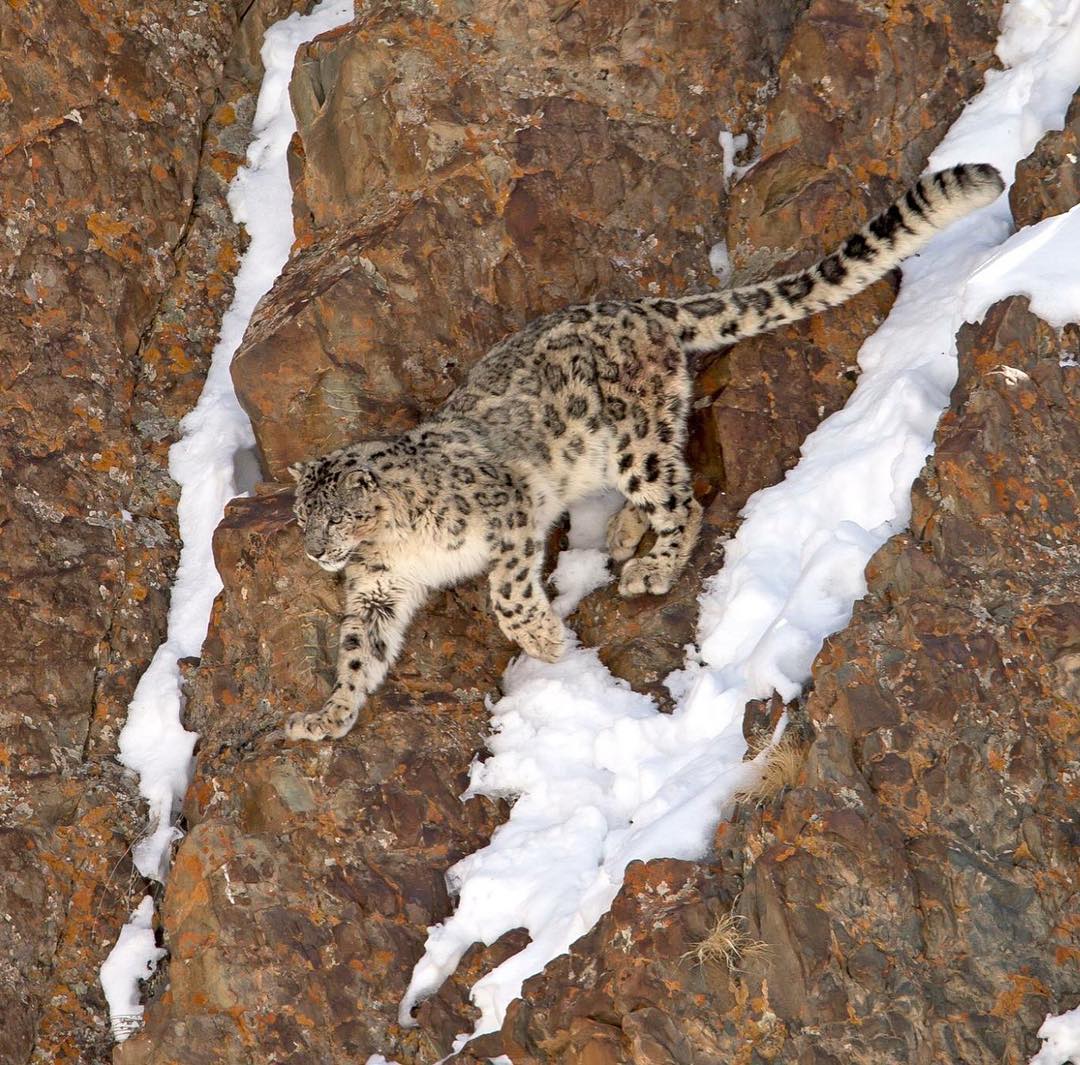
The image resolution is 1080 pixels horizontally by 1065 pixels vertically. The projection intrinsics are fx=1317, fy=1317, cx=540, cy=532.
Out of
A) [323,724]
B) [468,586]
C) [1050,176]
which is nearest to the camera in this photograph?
[323,724]

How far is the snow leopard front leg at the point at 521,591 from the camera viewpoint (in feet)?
27.0

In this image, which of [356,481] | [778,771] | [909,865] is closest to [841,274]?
[356,481]

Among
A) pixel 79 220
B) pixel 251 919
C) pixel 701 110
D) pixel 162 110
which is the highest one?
pixel 162 110

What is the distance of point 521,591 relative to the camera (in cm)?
826

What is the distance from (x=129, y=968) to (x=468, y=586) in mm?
3163

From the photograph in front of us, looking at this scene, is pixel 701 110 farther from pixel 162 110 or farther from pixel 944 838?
pixel 944 838

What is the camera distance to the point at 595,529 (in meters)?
9.03

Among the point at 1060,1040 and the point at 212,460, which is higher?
the point at 212,460

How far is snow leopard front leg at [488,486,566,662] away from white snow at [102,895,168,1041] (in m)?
2.91

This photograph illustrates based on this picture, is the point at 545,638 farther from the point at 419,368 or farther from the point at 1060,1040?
the point at 1060,1040

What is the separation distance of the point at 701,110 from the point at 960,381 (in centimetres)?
354

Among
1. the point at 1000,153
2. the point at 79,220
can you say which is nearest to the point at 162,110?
the point at 79,220

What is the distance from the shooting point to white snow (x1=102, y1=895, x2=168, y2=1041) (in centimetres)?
792

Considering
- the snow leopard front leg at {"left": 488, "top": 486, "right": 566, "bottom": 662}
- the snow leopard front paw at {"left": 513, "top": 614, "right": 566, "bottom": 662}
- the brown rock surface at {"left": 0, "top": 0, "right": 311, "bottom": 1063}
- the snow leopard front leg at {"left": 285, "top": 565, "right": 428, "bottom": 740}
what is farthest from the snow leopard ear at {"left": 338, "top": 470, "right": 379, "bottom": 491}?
the brown rock surface at {"left": 0, "top": 0, "right": 311, "bottom": 1063}
